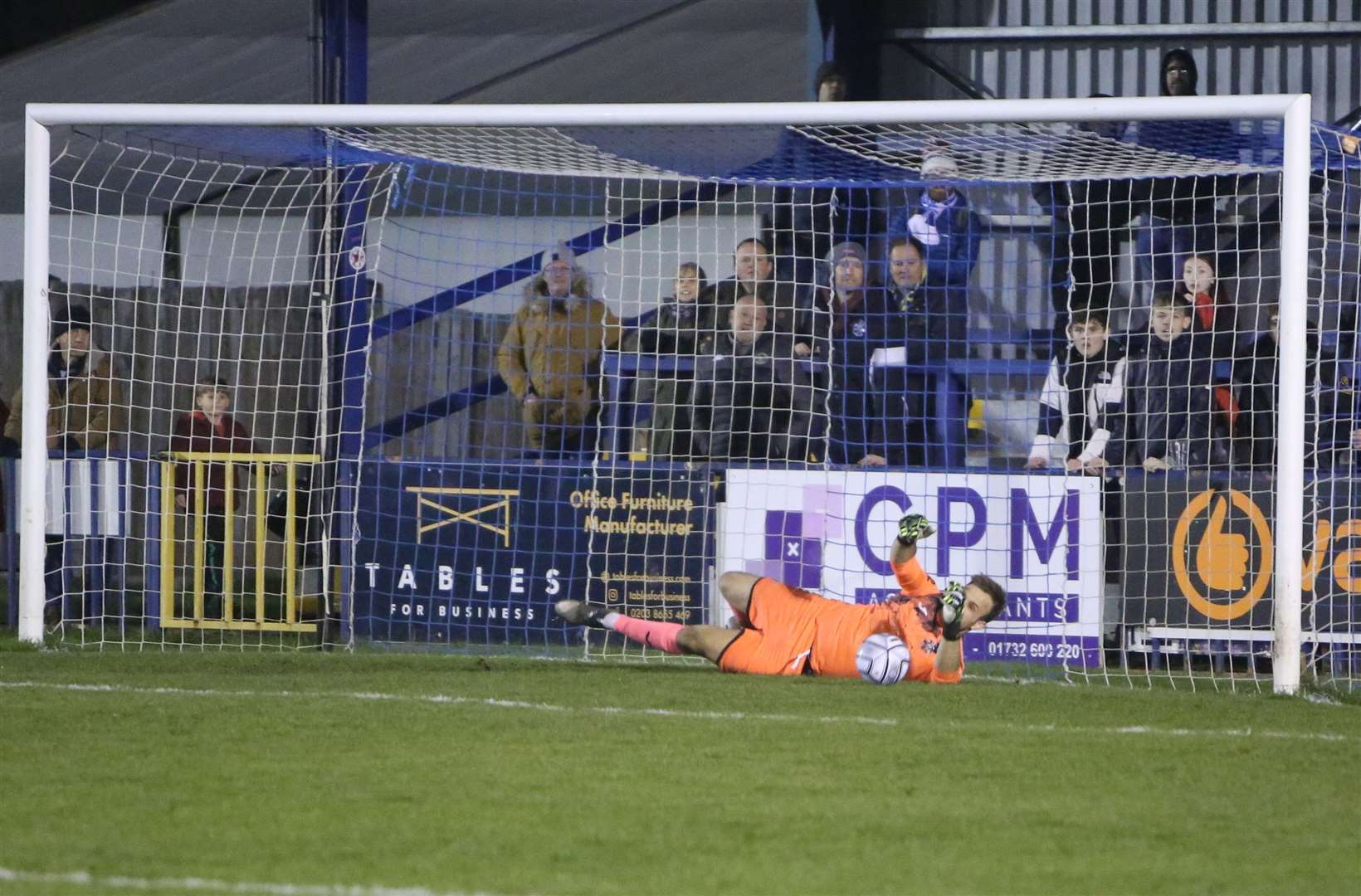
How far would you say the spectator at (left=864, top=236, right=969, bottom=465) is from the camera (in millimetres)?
11242

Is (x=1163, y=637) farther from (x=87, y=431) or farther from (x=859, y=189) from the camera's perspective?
(x=87, y=431)

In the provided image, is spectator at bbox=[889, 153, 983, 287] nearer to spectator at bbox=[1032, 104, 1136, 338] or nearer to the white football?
spectator at bbox=[1032, 104, 1136, 338]

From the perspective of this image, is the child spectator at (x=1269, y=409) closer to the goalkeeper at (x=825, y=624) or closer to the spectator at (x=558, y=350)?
the goalkeeper at (x=825, y=624)

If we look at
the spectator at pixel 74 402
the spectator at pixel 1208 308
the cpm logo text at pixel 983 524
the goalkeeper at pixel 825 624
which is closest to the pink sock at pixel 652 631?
the goalkeeper at pixel 825 624

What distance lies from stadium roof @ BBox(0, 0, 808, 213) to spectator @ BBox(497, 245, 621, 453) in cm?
441

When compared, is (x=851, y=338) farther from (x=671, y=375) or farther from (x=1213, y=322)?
(x=1213, y=322)

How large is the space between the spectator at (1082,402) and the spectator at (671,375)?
2056 millimetres

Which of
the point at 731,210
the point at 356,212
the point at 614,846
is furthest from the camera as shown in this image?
the point at 731,210

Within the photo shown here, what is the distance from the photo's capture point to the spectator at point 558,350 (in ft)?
37.4

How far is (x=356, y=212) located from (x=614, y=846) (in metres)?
7.27

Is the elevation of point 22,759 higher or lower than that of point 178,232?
lower

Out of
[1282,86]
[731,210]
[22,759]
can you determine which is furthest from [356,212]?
[1282,86]

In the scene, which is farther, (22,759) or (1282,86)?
(1282,86)

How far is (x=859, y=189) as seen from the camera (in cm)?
1234
